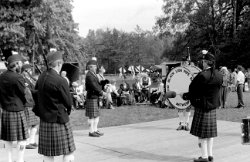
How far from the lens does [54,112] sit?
4.52m

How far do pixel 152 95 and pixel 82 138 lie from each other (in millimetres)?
7577

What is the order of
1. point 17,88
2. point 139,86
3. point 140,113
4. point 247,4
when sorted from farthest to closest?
point 247,4 → point 139,86 → point 140,113 → point 17,88

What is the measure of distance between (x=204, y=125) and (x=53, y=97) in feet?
8.60

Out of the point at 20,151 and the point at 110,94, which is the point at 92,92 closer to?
the point at 20,151

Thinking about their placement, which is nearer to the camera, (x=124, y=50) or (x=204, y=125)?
(x=204, y=125)

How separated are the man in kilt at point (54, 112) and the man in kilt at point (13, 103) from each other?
3.72 ft

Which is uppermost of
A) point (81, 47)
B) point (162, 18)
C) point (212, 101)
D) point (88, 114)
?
point (162, 18)

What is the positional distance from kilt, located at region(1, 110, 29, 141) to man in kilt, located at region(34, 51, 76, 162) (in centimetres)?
112

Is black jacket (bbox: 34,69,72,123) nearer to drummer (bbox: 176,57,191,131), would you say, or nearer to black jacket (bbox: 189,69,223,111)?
black jacket (bbox: 189,69,223,111)

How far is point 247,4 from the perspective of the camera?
3319 centimetres

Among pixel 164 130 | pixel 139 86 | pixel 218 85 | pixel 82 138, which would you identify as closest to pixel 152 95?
pixel 139 86

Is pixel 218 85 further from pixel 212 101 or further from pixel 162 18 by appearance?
pixel 162 18

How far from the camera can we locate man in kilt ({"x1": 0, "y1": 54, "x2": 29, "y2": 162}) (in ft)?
18.3

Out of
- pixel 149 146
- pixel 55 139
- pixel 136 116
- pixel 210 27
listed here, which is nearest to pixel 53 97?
pixel 55 139
